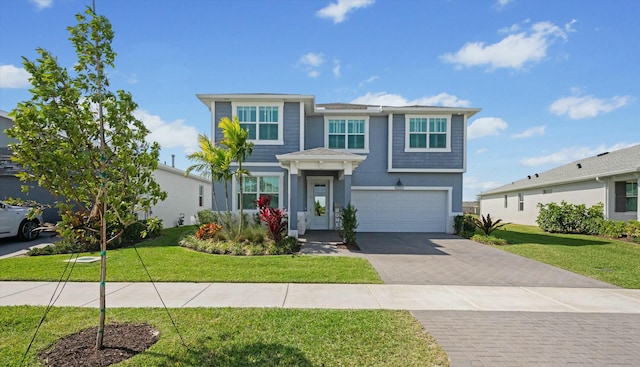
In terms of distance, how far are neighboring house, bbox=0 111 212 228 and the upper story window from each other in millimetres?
20502

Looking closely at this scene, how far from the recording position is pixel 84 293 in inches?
232

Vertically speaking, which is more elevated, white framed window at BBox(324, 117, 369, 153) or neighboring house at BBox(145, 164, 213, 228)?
white framed window at BBox(324, 117, 369, 153)

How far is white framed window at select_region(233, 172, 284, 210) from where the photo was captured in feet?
46.7

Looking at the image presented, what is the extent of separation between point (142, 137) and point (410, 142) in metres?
12.9

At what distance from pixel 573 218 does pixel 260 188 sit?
15.9 metres

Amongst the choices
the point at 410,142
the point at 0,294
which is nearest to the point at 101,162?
the point at 0,294

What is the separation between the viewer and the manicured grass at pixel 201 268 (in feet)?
22.6

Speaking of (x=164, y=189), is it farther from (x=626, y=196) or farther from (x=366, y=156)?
(x=626, y=196)

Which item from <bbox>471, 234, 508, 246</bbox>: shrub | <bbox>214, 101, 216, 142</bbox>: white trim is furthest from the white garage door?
<bbox>214, 101, 216, 142</bbox>: white trim

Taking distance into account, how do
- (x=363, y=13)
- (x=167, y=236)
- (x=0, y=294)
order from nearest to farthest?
(x=0, y=294), (x=363, y=13), (x=167, y=236)

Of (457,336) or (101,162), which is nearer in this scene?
(101,162)

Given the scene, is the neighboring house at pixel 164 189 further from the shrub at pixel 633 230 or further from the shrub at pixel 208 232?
the shrub at pixel 633 230

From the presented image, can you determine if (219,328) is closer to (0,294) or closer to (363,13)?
(0,294)

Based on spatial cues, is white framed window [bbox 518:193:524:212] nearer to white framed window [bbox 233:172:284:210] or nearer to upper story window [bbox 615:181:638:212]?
upper story window [bbox 615:181:638:212]
